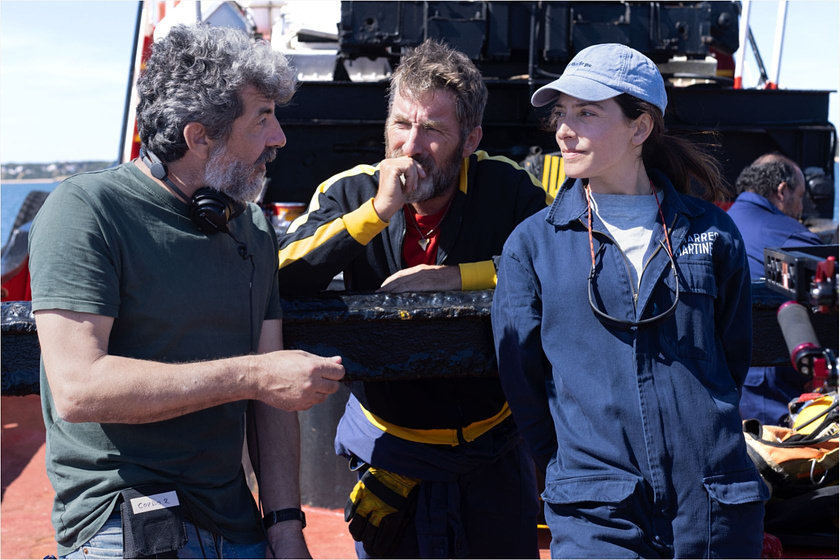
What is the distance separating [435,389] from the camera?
3.03 m

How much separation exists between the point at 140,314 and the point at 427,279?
40.6 inches

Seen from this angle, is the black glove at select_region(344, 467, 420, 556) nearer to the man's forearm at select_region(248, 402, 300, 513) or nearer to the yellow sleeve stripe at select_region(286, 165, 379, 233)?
the man's forearm at select_region(248, 402, 300, 513)

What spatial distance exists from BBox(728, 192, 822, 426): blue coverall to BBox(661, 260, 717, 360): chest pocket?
10.7 feet

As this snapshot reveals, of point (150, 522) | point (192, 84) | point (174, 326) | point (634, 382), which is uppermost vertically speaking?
point (192, 84)

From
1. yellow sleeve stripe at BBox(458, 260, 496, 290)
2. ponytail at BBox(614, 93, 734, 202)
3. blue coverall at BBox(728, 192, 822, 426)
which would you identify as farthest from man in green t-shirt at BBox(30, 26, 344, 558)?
blue coverall at BBox(728, 192, 822, 426)

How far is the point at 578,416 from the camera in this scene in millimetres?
2234

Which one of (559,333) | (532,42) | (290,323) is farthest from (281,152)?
(559,333)

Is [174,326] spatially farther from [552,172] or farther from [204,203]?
[552,172]

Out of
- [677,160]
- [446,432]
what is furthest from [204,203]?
[677,160]

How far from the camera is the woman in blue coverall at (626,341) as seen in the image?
2.14 m

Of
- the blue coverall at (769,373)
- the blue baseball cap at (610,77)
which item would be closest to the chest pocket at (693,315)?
the blue baseball cap at (610,77)

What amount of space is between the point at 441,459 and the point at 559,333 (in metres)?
0.92

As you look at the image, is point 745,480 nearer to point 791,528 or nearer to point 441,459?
point 441,459

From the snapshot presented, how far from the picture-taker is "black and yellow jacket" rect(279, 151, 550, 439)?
292 cm
